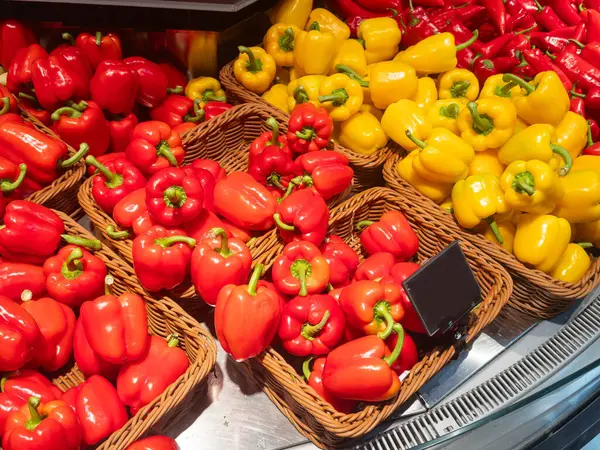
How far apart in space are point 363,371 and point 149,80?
2061 millimetres

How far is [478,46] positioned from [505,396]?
2.22 metres

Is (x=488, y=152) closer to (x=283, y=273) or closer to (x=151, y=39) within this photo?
(x=283, y=273)

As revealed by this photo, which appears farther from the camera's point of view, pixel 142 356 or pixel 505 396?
pixel 142 356

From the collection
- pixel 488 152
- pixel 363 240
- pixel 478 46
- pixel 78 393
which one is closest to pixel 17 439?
pixel 78 393

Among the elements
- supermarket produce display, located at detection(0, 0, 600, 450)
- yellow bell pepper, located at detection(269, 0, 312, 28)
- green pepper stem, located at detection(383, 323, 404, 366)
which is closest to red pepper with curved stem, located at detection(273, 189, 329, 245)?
supermarket produce display, located at detection(0, 0, 600, 450)

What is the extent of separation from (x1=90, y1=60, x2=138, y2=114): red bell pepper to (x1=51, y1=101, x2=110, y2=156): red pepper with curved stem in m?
0.07

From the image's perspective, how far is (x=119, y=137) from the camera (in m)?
3.05

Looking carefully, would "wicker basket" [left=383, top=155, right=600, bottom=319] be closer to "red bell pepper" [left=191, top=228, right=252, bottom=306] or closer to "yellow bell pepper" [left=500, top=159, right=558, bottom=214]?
"yellow bell pepper" [left=500, top=159, right=558, bottom=214]

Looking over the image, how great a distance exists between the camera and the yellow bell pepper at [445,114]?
2777mm

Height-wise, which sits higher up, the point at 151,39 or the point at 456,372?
the point at 151,39

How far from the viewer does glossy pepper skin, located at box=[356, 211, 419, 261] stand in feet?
8.46

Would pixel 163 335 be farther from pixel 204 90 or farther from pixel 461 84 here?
pixel 461 84

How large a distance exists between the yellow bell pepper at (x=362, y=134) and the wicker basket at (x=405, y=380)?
1.18 feet

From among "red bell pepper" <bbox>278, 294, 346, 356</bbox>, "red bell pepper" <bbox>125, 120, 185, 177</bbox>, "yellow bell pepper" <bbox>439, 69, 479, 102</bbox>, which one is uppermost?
"yellow bell pepper" <bbox>439, 69, 479, 102</bbox>
